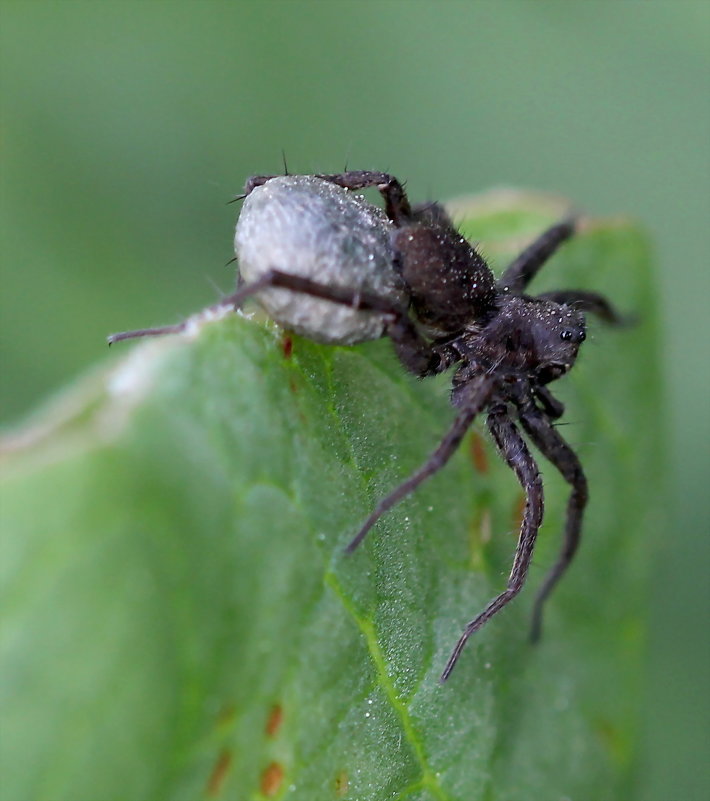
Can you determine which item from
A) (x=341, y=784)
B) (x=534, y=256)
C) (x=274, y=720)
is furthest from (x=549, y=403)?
(x=274, y=720)

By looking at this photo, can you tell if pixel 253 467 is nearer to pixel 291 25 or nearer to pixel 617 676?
pixel 617 676

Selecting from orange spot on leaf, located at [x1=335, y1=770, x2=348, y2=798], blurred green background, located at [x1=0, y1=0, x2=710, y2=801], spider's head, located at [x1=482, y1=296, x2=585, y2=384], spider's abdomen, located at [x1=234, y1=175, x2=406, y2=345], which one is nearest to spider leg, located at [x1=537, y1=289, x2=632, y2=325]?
spider's head, located at [x1=482, y1=296, x2=585, y2=384]

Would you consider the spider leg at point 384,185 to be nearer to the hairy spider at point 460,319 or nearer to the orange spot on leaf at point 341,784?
the hairy spider at point 460,319

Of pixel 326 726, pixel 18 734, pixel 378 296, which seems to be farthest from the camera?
pixel 378 296

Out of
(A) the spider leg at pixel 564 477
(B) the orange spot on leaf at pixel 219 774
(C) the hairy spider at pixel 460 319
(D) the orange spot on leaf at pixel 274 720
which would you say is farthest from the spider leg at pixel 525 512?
(B) the orange spot on leaf at pixel 219 774

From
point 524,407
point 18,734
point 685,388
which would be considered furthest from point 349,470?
point 685,388

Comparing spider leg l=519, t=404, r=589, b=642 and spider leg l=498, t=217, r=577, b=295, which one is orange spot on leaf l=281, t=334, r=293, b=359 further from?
spider leg l=498, t=217, r=577, b=295
